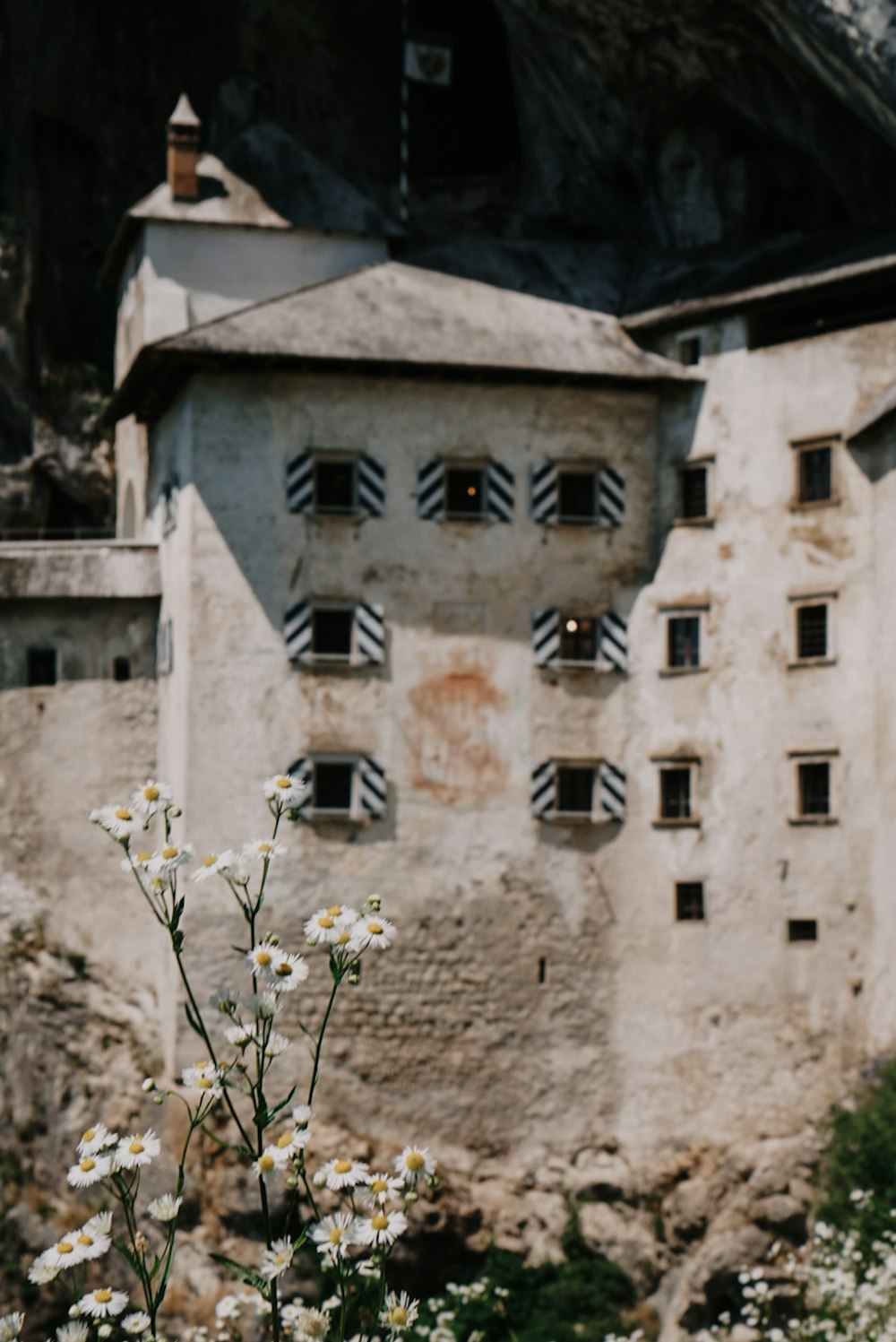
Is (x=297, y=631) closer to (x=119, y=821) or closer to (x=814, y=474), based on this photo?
(x=814, y=474)

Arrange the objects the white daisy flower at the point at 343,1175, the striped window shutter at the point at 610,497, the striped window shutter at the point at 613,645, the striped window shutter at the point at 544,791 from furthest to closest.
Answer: the striped window shutter at the point at 610,497, the striped window shutter at the point at 613,645, the striped window shutter at the point at 544,791, the white daisy flower at the point at 343,1175

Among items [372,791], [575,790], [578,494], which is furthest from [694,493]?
[372,791]

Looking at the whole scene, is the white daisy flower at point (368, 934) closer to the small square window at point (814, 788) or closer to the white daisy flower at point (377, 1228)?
the white daisy flower at point (377, 1228)

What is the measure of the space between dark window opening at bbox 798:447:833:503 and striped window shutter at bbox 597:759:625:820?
5.73 m

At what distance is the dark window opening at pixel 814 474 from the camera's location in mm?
32250

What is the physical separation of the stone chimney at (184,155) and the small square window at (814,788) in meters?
16.6

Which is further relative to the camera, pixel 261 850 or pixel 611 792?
pixel 611 792

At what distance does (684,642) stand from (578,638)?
186 cm

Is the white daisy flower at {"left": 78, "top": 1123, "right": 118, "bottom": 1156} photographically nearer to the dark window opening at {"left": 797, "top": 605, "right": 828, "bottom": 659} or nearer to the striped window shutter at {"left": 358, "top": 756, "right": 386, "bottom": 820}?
the striped window shutter at {"left": 358, "top": 756, "right": 386, "bottom": 820}

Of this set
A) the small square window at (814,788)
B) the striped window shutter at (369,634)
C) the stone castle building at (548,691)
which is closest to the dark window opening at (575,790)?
the stone castle building at (548,691)

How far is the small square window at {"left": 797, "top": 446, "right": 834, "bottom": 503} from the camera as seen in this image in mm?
32219

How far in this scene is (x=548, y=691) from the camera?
32.9 meters

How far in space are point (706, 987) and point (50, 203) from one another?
79.8ft

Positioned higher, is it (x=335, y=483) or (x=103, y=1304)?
(x=335, y=483)
